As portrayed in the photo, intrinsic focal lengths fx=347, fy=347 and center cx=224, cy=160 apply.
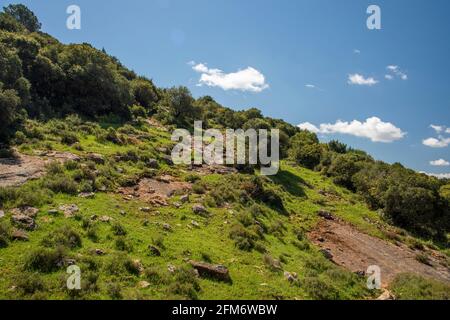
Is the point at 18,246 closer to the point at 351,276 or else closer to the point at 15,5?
the point at 351,276

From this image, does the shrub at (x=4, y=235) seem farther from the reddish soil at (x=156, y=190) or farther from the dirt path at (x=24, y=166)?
→ the reddish soil at (x=156, y=190)

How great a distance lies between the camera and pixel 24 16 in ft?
310

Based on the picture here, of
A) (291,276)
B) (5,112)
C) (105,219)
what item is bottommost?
(291,276)

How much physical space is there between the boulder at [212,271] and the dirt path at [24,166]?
1260 centimetres

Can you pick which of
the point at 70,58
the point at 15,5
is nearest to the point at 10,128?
the point at 70,58

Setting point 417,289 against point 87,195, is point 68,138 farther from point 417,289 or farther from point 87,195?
point 417,289

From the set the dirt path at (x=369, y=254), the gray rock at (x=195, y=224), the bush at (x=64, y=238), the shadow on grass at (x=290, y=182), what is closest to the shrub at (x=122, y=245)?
the bush at (x=64, y=238)

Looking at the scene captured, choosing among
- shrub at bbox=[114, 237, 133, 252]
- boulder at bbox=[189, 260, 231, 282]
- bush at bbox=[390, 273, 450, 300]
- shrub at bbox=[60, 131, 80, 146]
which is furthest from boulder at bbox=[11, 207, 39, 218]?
bush at bbox=[390, 273, 450, 300]

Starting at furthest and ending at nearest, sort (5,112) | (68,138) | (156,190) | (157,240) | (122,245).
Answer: (68,138), (5,112), (156,190), (157,240), (122,245)

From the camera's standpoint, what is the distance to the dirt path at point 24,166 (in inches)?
834

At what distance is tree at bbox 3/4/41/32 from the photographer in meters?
93.1

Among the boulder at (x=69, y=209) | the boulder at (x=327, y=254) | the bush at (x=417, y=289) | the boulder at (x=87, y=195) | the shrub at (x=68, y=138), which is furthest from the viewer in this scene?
the shrub at (x=68, y=138)

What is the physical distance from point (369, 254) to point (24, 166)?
24906 mm

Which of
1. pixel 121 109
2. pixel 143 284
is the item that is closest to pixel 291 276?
pixel 143 284
